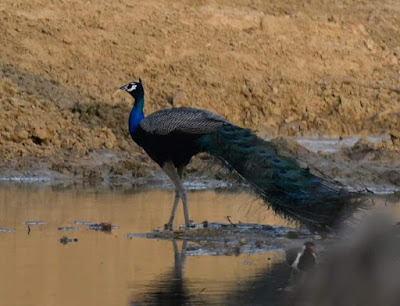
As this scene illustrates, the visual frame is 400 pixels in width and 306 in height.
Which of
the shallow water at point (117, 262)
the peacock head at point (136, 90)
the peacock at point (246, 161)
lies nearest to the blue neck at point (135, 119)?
the peacock at point (246, 161)

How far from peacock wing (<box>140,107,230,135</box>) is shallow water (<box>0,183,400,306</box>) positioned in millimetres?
1143

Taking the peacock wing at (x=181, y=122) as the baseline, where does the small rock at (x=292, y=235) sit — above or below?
below

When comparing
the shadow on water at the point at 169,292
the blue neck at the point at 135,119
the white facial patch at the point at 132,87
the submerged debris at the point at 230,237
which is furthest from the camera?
the white facial patch at the point at 132,87

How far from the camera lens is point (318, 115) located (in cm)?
3128

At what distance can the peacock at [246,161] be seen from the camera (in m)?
13.9

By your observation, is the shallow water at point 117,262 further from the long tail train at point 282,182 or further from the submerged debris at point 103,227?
the long tail train at point 282,182

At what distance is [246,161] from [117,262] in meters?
3.13

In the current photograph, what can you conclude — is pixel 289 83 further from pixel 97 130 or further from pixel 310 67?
pixel 97 130

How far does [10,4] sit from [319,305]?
2590 cm

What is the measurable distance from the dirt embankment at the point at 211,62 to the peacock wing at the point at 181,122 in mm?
10280

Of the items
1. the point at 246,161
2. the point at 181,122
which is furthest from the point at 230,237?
the point at 181,122

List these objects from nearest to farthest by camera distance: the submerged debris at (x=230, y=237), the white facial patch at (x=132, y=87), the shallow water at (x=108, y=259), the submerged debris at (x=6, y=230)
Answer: the shallow water at (x=108, y=259)
the submerged debris at (x=230, y=237)
the submerged debris at (x=6, y=230)
the white facial patch at (x=132, y=87)

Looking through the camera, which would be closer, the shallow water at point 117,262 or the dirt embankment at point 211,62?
the shallow water at point 117,262

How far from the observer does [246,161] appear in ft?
48.2
